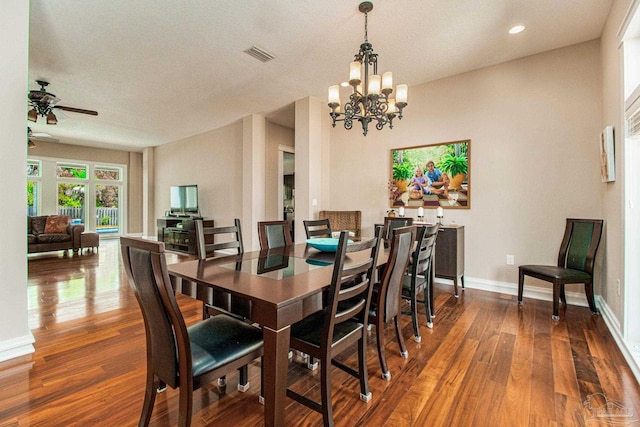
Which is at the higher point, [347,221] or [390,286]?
[347,221]

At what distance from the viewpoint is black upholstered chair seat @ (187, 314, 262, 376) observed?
1244 millimetres

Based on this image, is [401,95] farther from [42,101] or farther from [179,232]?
[179,232]

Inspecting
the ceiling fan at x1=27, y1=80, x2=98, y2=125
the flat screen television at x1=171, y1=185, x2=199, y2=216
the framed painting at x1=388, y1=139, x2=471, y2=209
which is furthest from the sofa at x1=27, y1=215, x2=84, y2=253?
the framed painting at x1=388, y1=139, x2=471, y2=209

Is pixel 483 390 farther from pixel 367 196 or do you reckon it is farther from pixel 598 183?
pixel 367 196

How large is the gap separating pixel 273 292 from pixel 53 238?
6956 mm

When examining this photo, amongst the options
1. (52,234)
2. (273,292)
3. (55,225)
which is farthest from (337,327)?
(55,225)

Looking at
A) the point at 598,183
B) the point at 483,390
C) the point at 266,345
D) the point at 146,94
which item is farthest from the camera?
the point at 146,94

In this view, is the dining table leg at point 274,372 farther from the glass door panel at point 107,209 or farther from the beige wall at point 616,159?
the glass door panel at point 107,209

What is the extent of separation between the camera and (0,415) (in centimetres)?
151

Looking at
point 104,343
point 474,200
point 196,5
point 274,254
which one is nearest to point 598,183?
point 474,200

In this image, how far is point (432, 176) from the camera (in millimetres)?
4039

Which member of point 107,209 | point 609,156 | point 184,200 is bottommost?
point 107,209

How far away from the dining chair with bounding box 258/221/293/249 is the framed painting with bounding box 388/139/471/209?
2139 millimetres

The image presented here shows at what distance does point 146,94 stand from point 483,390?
219 inches
